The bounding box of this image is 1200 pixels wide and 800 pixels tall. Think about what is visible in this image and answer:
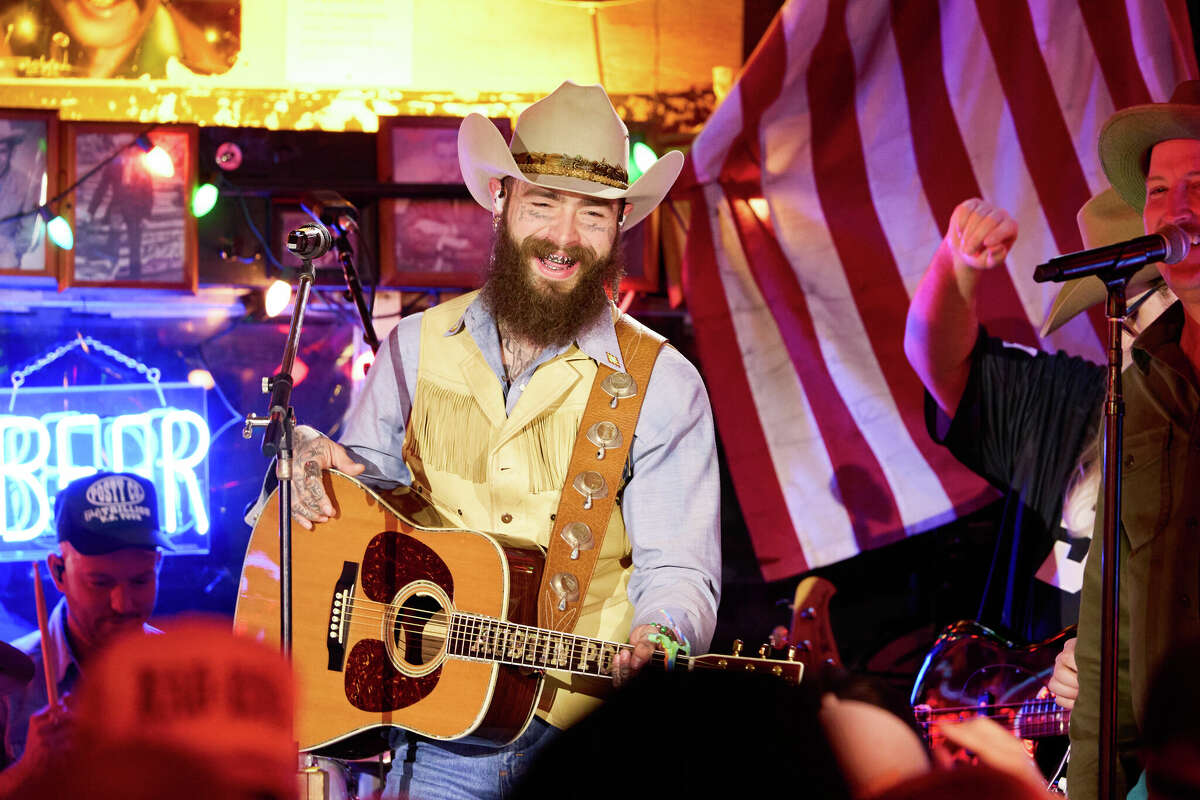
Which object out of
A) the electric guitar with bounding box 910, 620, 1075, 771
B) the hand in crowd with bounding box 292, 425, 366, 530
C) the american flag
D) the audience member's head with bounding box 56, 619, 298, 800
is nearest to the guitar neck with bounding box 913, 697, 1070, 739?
the electric guitar with bounding box 910, 620, 1075, 771

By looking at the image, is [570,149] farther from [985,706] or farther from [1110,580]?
[985,706]

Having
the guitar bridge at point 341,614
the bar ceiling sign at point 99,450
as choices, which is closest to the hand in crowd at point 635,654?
the guitar bridge at point 341,614

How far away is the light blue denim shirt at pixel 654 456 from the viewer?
312 cm

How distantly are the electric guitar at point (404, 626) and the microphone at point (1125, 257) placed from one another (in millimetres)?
1487

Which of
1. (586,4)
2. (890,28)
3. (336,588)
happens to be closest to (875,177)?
(890,28)

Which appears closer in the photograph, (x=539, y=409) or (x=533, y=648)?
(x=533, y=648)

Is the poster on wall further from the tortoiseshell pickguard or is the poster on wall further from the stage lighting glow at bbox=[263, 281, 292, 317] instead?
the tortoiseshell pickguard

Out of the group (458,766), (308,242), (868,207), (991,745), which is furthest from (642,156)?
(991,745)

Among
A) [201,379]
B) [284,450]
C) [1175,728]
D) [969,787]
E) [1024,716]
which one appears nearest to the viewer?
[969,787]

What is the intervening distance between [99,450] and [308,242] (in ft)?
12.3

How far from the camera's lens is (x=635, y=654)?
2912 millimetres

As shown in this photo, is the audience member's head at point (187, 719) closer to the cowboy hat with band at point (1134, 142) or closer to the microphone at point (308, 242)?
the microphone at point (308, 242)

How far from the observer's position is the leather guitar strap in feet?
10.4

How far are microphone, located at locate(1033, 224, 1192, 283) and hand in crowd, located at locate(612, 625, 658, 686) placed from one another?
1.29m
